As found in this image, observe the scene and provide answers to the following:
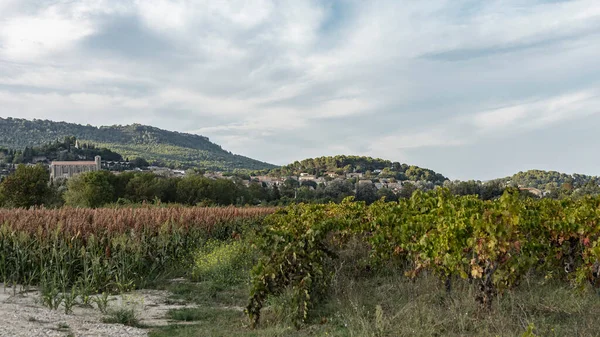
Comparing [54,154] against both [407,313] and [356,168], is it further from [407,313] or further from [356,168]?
[407,313]

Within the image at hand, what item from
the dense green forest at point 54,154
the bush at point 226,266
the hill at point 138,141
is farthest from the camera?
the hill at point 138,141

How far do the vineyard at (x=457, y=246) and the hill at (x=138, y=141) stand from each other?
125 metres

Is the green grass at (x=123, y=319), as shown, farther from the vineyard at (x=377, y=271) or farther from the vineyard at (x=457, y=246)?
the vineyard at (x=457, y=246)

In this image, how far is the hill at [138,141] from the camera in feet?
456

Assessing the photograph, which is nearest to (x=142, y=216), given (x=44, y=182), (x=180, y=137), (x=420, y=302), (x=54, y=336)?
(x=54, y=336)

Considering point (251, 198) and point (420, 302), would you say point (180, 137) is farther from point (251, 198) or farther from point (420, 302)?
point (420, 302)

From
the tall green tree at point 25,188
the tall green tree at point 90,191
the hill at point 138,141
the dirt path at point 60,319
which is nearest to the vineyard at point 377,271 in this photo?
the dirt path at point 60,319

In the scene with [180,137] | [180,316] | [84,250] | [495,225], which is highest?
[180,137]

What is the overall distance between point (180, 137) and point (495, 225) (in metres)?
169

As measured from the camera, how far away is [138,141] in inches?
6368

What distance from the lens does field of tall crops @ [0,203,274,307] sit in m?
8.93

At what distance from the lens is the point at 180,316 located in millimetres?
7070

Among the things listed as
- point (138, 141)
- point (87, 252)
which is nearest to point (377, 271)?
point (87, 252)

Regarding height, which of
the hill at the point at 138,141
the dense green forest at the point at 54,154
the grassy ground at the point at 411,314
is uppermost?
the hill at the point at 138,141
